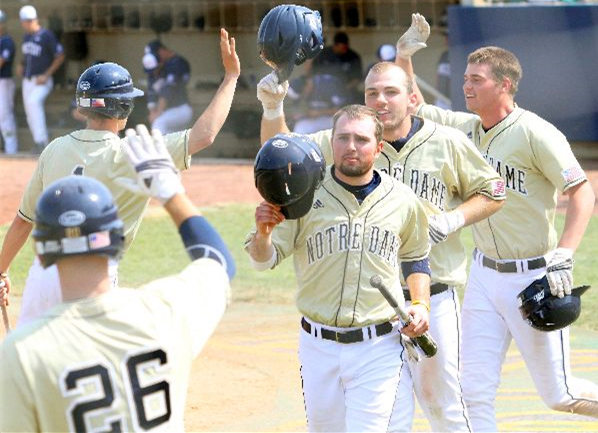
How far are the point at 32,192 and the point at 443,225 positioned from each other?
2.15 meters

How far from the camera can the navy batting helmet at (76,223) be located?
146 inches

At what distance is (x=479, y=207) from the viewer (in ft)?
21.7

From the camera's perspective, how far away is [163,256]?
1321cm

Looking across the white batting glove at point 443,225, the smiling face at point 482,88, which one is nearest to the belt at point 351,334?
the white batting glove at point 443,225

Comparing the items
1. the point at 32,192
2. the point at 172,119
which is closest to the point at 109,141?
the point at 32,192

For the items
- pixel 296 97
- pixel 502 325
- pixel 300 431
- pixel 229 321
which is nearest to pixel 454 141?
pixel 502 325

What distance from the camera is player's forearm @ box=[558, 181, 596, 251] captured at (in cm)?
677

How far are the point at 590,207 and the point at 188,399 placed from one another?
3123 millimetres

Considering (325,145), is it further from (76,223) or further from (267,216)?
(76,223)

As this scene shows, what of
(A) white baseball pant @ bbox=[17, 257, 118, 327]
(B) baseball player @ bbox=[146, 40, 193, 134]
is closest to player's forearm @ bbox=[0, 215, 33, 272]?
(A) white baseball pant @ bbox=[17, 257, 118, 327]

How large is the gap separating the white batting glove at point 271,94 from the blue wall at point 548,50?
37.9 feet

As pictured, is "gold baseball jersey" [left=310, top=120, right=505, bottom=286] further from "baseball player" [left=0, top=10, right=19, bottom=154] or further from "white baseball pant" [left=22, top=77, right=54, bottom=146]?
"baseball player" [left=0, top=10, right=19, bottom=154]

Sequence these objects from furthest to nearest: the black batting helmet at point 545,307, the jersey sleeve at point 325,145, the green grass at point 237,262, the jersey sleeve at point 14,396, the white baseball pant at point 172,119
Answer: the white baseball pant at point 172,119
the green grass at point 237,262
the jersey sleeve at point 325,145
the black batting helmet at point 545,307
the jersey sleeve at point 14,396

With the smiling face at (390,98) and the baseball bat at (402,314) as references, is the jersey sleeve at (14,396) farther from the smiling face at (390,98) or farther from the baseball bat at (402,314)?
the smiling face at (390,98)
